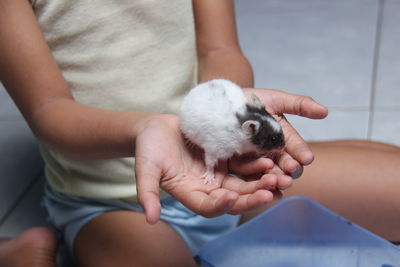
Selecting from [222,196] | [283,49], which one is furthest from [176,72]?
[283,49]

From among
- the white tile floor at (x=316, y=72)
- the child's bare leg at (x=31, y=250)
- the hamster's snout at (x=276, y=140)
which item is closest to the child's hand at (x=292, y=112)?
the hamster's snout at (x=276, y=140)

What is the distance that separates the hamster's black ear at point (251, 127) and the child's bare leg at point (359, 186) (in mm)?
314

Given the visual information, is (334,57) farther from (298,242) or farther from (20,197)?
(20,197)

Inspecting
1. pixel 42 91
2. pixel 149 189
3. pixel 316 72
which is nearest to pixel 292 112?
pixel 149 189

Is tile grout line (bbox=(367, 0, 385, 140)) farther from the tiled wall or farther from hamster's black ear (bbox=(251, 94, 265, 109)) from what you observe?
hamster's black ear (bbox=(251, 94, 265, 109))

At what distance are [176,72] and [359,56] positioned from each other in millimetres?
1124

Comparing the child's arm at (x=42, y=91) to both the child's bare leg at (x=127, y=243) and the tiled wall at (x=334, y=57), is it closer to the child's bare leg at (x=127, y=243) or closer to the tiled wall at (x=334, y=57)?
the child's bare leg at (x=127, y=243)

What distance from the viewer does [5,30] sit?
3.28ft

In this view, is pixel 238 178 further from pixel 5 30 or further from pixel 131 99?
pixel 5 30

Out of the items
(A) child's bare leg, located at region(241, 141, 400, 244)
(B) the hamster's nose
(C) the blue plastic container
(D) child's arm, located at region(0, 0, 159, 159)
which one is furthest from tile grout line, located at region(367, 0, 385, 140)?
(D) child's arm, located at region(0, 0, 159, 159)

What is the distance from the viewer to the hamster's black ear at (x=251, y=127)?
34.5 inches

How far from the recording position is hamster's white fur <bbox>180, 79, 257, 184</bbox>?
0.89 m

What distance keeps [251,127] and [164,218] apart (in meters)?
0.29

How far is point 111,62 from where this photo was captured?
1100 millimetres
